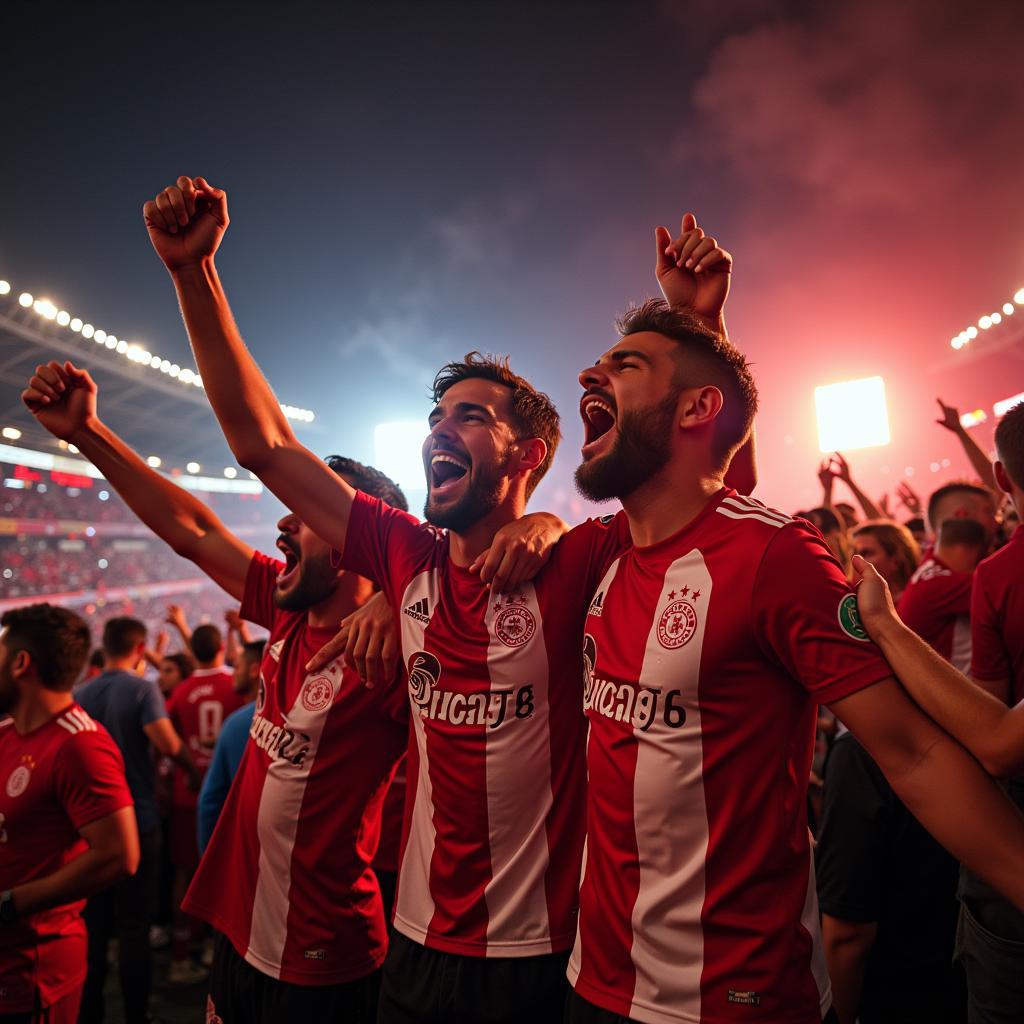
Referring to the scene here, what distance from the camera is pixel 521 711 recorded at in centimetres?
183

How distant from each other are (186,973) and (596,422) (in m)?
5.43

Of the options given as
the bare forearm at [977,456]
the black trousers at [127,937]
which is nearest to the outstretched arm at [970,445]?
the bare forearm at [977,456]

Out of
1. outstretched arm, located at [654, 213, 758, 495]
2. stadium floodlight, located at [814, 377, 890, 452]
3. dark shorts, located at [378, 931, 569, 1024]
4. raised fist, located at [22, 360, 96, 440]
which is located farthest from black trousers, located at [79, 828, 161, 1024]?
stadium floodlight, located at [814, 377, 890, 452]

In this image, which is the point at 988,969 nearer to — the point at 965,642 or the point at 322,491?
the point at 965,642

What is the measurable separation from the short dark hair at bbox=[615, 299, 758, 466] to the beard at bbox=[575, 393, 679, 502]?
107 millimetres

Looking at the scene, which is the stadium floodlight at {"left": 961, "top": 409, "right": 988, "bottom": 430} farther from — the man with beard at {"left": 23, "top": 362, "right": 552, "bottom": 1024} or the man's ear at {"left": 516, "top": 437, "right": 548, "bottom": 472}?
the man with beard at {"left": 23, "top": 362, "right": 552, "bottom": 1024}

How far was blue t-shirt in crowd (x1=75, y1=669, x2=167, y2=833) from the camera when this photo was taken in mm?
4773

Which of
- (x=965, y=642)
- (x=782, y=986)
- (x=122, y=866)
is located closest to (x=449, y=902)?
(x=782, y=986)

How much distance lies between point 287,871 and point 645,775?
4.27 ft

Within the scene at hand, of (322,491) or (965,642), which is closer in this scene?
(322,491)

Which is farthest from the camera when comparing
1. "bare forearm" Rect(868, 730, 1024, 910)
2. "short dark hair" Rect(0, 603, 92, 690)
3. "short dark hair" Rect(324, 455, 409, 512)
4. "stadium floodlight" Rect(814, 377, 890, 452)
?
"stadium floodlight" Rect(814, 377, 890, 452)

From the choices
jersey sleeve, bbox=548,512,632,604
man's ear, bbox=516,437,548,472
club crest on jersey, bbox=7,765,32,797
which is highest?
man's ear, bbox=516,437,548,472

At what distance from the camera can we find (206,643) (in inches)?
242

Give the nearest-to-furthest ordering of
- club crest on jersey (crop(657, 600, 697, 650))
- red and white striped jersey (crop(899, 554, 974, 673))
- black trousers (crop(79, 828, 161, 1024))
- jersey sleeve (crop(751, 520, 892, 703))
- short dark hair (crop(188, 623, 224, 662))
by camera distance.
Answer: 1. jersey sleeve (crop(751, 520, 892, 703))
2. club crest on jersey (crop(657, 600, 697, 650))
3. red and white striped jersey (crop(899, 554, 974, 673))
4. black trousers (crop(79, 828, 161, 1024))
5. short dark hair (crop(188, 623, 224, 662))
